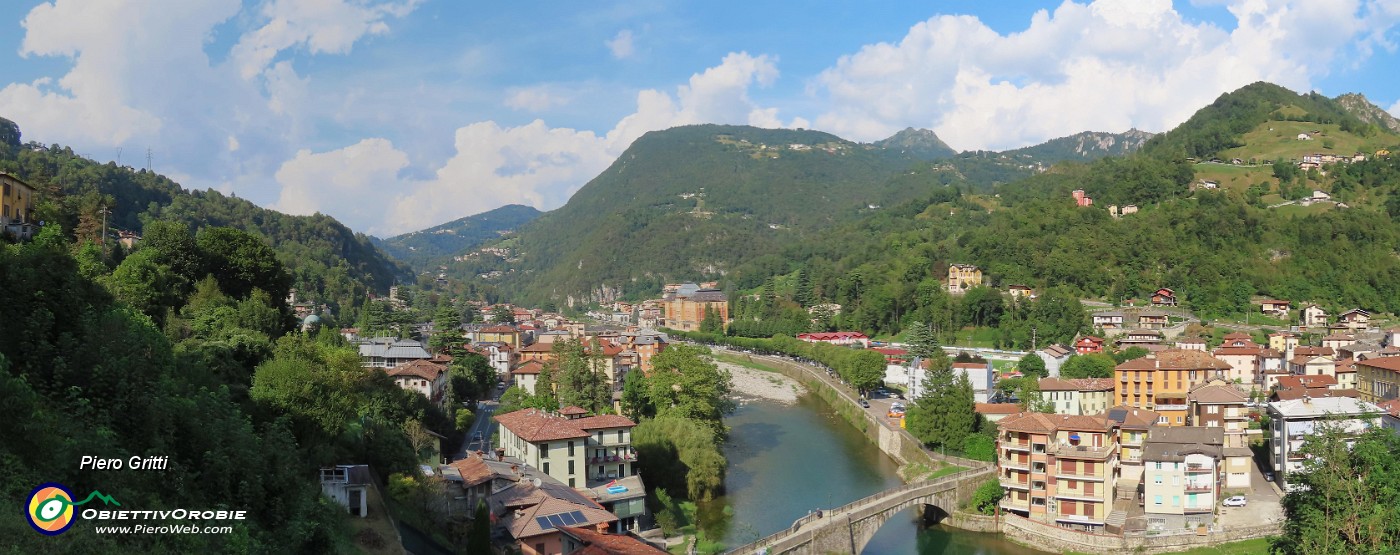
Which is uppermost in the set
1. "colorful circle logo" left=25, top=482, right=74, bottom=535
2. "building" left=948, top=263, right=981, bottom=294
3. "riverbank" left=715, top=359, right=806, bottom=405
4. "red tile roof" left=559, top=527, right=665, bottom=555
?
"building" left=948, top=263, right=981, bottom=294

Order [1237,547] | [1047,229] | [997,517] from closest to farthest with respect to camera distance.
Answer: [1237,547]
[997,517]
[1047,229]

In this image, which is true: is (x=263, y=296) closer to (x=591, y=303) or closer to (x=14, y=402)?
(x=14, y=402)

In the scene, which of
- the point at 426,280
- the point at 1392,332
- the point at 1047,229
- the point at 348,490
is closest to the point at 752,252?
the point at 426,280

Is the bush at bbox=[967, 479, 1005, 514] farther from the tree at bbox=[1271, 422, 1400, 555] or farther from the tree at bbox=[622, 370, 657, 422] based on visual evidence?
the tree at bbox=[622, 370, 657, 422]

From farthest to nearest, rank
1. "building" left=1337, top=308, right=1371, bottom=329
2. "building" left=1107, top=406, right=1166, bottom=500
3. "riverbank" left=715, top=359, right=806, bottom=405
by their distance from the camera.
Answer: "building" left=1337, top=308, right=1371, bottom=329 < "riverbank" left=715, top=359, right=806, bottom=405 < "building" left=1107, top=406, right=1166, bottom=500

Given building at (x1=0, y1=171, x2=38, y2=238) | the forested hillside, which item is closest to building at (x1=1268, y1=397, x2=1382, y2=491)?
building at (x1=0, y1=171, x2=38, y2=238)

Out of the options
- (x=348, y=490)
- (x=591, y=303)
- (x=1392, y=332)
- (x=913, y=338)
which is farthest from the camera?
(x=591, y=303)
